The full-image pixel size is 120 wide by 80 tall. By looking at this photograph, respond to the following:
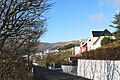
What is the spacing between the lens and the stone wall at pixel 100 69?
72.2ft

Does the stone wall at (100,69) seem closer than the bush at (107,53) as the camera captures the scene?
Yes

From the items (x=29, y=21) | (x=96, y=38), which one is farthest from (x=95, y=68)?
(x=96, y=38)

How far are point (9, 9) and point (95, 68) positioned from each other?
22202 mm

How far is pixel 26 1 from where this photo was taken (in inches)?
290

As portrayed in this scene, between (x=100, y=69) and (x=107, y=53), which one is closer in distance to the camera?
(x=107, y=53)

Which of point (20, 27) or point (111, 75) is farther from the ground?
point (20, 27)

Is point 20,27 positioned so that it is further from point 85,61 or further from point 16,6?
point 85,61

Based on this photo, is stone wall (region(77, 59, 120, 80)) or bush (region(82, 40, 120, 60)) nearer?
stone wall (region(77, 59, 120, 80))

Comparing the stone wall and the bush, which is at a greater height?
the bush

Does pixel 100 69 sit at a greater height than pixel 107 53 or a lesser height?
lesser

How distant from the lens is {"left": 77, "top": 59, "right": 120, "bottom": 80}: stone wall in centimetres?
2200

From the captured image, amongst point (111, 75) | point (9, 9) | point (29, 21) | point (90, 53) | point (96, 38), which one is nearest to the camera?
point (9, 9)

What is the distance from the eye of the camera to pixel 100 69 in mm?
26609

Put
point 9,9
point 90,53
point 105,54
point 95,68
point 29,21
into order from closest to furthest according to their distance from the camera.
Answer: point 9,9 → point 29,21 → point 105,54 → point 95,68 → point 90,53
